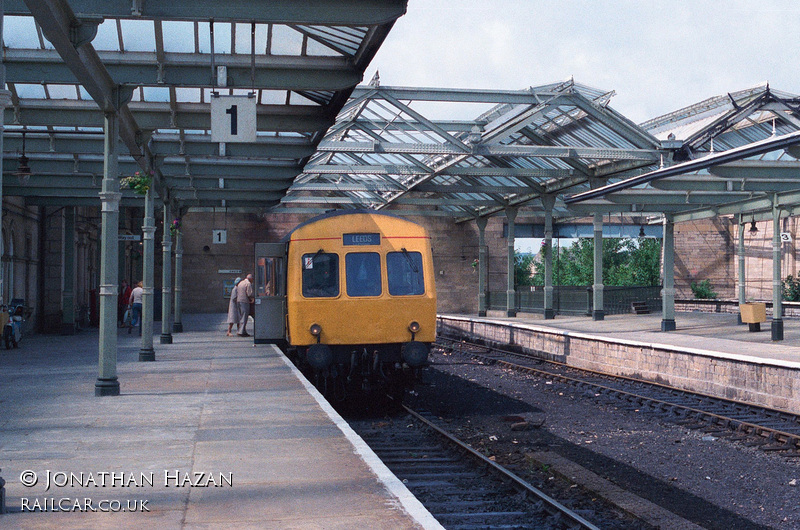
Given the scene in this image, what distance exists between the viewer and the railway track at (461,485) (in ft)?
23.4

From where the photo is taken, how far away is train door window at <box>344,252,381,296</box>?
13070mm

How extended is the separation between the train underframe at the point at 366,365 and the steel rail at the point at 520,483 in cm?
151

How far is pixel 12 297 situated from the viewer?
23.2 metres

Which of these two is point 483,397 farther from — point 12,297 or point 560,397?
point 12,297

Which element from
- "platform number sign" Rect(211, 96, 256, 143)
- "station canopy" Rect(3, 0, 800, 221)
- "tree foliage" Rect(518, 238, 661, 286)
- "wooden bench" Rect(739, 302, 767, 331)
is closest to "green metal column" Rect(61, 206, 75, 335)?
"station canopy" Rect(3, 0, 800, 221)

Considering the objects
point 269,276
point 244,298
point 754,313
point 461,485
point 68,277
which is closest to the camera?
point 461,485

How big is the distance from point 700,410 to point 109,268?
850 cm

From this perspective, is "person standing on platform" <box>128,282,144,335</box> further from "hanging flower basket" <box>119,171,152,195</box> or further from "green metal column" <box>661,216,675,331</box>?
"green metal column" <box>661,216,675,331</box>

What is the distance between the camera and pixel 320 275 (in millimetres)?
13125

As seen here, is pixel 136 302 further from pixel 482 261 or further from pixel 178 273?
pixel 482 261

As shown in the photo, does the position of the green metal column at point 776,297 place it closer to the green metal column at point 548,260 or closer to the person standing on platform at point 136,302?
the green metal column at point 548,260

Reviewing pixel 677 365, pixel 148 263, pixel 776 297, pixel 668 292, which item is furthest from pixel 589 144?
pixel 148 263

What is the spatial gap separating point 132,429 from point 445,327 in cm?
2756

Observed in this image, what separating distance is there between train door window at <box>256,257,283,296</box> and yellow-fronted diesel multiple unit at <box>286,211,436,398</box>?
1.30 meters
